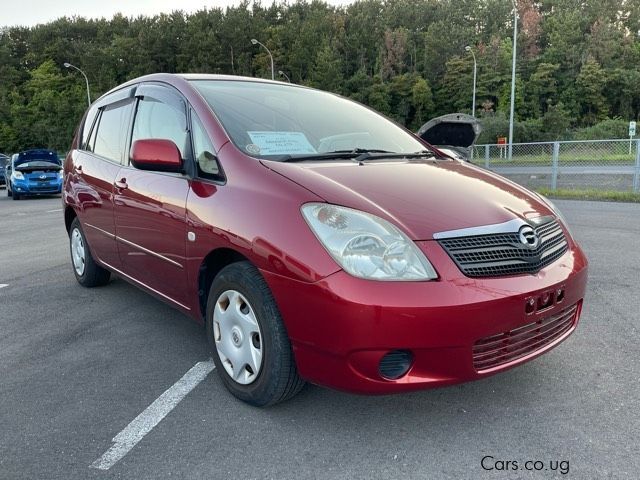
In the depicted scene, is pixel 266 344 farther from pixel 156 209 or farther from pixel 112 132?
pixel 112 132

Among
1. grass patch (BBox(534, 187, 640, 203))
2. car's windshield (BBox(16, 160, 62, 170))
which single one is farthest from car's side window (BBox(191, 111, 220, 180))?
car's windshield (BBox(16, 160, 62, 170))

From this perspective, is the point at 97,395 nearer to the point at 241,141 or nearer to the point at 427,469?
→ the point at 241,141

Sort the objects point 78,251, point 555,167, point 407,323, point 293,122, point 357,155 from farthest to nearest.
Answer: point 555,167
point 78,251
point 293,122
point 357,155
point 407,323

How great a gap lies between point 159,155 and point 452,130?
719 centimetres

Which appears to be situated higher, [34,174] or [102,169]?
[102,169]

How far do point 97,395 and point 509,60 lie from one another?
66525 millimetres

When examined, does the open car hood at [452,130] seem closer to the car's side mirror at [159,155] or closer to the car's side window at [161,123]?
the car's side window at [161,123]

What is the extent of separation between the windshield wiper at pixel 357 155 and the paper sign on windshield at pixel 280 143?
81 mm

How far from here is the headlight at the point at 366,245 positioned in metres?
1.99

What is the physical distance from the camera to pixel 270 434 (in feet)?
7.29

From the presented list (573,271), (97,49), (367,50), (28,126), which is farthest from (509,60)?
(573,271)

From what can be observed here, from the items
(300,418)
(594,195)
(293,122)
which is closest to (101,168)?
(293,122)

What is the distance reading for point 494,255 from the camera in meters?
2.11

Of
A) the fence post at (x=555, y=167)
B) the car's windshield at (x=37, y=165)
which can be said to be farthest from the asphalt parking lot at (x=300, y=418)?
the car's windshield at (x=37, y=165)
